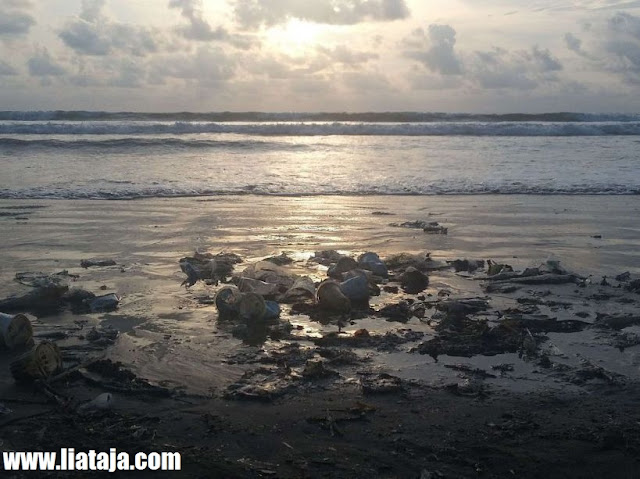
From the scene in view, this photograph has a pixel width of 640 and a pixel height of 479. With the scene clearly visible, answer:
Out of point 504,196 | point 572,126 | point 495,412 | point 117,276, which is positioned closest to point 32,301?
point 117,276

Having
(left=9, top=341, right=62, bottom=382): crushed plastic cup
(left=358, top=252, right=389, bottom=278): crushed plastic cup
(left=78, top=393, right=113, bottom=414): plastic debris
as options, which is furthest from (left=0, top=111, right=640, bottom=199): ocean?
(left=78, top=393, right=113, bottom=414): plastic debris

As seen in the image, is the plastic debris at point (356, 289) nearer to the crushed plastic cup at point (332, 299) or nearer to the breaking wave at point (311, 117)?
the crushed plastic cup at point (332, 299)

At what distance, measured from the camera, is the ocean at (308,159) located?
50.0 feet

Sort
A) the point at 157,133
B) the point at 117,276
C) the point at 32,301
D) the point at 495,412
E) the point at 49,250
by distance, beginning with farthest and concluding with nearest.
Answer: the point at 157,133, the point at 49,250, the point at 117,276, the point at 32,301, the point at 495,412

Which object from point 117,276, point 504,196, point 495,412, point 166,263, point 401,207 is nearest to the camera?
point 495,412

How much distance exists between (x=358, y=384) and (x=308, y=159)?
19.0 m

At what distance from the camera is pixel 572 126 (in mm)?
36094

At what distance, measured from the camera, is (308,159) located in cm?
2291

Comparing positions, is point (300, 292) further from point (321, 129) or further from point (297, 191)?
point (321, 129)

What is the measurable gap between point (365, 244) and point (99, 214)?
16.8 feet

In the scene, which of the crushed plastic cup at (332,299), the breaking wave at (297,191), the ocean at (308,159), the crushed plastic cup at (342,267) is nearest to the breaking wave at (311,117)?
the ocean at (308,159)

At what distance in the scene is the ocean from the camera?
15.2 meters

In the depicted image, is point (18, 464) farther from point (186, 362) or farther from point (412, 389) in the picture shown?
point (412, 389)

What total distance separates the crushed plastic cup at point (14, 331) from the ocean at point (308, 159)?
9188 mm
